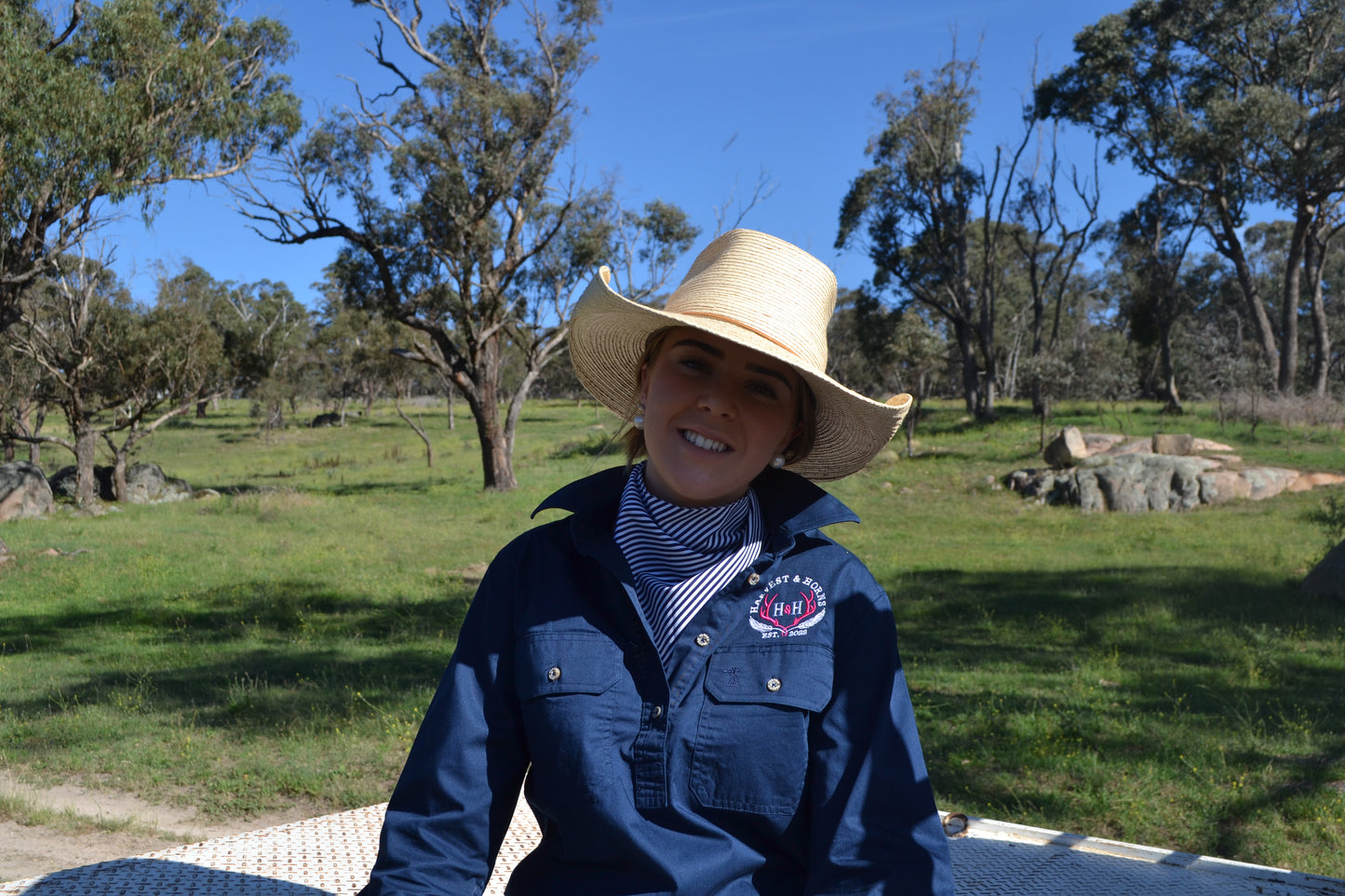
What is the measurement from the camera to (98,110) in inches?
485

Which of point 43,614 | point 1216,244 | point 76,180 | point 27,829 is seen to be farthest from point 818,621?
point 1216,244

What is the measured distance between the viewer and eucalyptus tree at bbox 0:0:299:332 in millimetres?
11797

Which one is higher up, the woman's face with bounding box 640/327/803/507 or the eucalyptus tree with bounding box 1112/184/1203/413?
the eucalyptus tree with bounding box 1112/184/1203/413

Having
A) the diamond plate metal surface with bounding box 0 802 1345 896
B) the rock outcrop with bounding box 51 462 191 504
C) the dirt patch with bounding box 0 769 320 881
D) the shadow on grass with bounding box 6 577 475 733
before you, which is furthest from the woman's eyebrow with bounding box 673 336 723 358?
the rock outcrop with bounding box 51 462 191 504

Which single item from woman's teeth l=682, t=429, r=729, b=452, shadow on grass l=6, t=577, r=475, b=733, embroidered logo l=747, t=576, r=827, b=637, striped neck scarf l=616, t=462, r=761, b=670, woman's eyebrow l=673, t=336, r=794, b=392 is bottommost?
shadow on grass l=6, t=577, r=475, b=733

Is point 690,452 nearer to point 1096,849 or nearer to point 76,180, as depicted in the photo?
point 1096,849

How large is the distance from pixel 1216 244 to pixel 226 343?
1178 inches

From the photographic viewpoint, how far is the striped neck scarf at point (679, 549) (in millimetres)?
1828

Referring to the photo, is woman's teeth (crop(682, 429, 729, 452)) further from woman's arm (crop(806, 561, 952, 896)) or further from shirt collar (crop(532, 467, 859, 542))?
woman's arm (crop(806, 561, 952, 896))

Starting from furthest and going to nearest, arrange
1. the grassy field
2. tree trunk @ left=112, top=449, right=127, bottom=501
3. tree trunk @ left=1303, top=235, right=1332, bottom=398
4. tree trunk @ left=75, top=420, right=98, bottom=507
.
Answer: tree trunk @ left=1303, top=235, right=1332, bottom=398 → tree trunk @ left=112, top=449, right=127, bottom=501 → tree trunk @ left=75, top=420, right=98, bottom=507 → the grassy field

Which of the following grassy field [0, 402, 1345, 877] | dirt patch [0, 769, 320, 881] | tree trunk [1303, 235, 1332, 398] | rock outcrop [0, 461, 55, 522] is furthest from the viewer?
tree trunk [1303, 235, 1332, 398]

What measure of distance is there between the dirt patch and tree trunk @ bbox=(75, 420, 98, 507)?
718 inches

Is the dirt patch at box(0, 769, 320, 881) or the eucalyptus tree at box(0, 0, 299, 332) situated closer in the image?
the dirt patch at box(0, 769, 320, 881)

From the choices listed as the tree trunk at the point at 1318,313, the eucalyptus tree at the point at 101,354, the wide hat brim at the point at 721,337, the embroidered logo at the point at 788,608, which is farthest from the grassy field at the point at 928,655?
the tree trunk at the point at 1318,313
